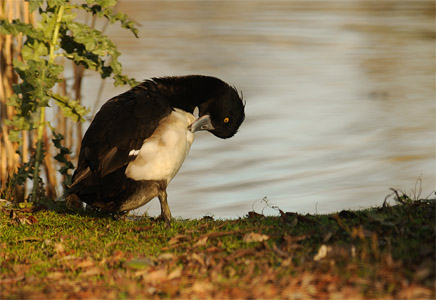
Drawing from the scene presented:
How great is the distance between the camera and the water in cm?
867

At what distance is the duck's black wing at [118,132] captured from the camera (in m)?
5.62

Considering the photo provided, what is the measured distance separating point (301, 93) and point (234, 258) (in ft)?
26.8

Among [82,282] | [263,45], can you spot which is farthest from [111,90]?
[82,282]

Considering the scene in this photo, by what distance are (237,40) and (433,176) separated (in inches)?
283

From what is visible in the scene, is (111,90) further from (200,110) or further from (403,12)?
(403,12)

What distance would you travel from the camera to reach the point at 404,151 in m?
9.87

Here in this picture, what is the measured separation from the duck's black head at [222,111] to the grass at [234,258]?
39.3 inches

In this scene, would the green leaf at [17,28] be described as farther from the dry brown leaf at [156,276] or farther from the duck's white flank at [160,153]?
the dry brown leaf at [156,276]

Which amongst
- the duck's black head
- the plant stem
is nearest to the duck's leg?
the duck's black head

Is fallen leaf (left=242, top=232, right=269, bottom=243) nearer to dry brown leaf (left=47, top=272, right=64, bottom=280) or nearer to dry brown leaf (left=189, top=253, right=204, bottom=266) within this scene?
dry brown leaf (left=189, top=253, right=204, bottom=266)

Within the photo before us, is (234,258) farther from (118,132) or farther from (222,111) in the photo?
(222,111)

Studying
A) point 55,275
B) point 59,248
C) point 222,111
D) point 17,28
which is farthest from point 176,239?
point 17,28

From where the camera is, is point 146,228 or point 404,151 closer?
point 146,228

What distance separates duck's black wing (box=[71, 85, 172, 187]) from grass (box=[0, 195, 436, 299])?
46 centimetres
